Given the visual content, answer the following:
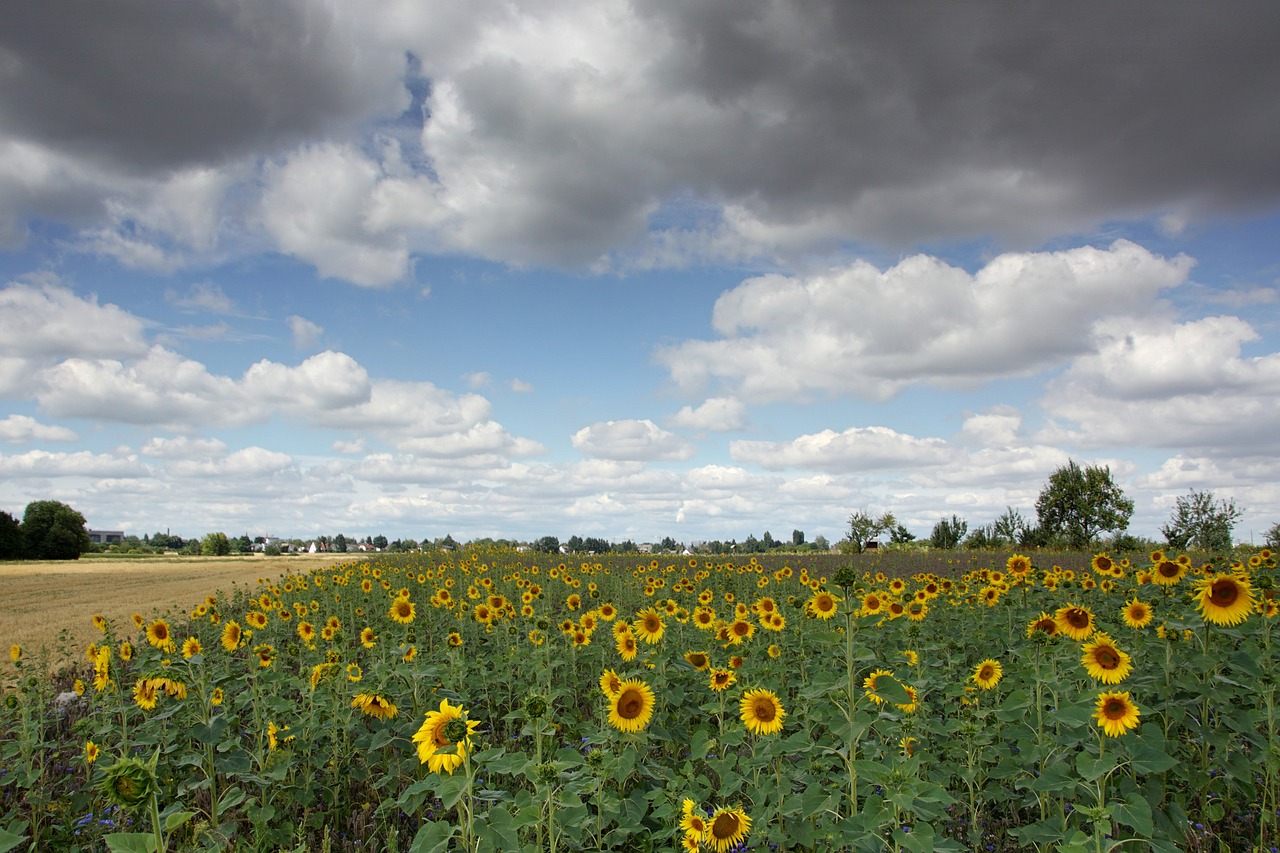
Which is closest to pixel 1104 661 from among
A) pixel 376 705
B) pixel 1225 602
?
pixel 1225 602

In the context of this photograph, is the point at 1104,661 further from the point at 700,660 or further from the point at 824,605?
the point at 700,660

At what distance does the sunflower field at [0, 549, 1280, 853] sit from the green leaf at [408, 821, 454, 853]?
2 centimetres

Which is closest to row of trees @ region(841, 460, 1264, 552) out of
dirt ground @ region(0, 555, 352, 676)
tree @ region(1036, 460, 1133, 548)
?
tree @ region(1036, 460, 1133, 548)

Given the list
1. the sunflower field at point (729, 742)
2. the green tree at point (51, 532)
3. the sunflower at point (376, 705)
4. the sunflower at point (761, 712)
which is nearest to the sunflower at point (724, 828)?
the sunflower field at point (729, 742)

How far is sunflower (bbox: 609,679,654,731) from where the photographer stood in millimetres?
4762

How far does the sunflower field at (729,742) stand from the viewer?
3611 millimetres

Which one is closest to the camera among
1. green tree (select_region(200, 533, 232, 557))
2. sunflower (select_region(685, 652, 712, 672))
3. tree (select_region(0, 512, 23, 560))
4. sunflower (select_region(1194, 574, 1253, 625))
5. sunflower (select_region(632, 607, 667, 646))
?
sunflower (select_region(1194, 574, 1253, 625))

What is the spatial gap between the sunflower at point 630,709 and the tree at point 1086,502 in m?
46.5

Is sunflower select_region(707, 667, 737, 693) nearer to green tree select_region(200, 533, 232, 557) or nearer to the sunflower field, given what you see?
the sunflower field

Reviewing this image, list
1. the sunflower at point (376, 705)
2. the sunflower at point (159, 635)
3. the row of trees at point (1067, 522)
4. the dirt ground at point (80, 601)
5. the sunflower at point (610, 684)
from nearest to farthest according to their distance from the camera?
the sunflower at point (610, 684) → the sunflower at point (376, 705) → the sunflower at point (159, 635) → the dirt ground at point (80, 601) → the row of trees at point (1067, 522)

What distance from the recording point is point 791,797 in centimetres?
396

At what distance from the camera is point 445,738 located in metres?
3.41

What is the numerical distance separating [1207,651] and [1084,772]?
2.66m

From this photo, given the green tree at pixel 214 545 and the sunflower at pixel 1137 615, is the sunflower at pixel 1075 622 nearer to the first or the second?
the sunflower at pixel 1137 615
